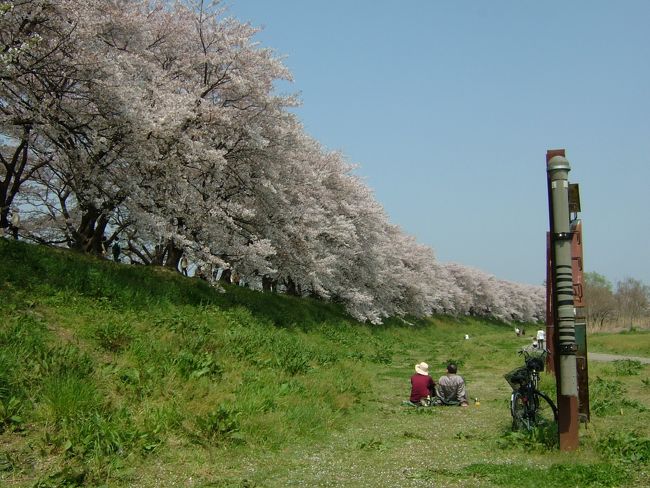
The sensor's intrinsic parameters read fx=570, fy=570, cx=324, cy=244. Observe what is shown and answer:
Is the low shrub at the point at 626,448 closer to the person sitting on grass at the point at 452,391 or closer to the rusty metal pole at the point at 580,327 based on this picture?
the rusty metal pole at the point at 580,327

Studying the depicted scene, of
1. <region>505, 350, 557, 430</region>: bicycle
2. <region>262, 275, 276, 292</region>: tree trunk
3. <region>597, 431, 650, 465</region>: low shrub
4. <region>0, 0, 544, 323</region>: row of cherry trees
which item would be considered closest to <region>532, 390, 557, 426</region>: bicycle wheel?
<region>505, 350, 557, 430</region>: bicycle

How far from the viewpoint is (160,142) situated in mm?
19656

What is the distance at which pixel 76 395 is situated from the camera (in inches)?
340

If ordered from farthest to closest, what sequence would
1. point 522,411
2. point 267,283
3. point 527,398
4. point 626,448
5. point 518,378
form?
point 267,283
point 518,378
point 522,411
point 527,398
point 626,448

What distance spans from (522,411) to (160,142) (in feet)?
48.6

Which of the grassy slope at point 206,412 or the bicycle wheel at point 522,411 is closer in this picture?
the grassy slope at point 206,412

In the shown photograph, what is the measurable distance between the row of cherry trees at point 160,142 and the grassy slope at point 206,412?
3.13 m

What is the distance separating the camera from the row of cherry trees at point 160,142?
15.8m

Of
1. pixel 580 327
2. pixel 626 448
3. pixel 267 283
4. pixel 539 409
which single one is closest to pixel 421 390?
pixel 539 409

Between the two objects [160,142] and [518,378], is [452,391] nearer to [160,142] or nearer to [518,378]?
[518,378]

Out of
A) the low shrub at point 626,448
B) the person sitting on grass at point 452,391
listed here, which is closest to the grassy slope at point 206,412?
the low shrub at point 626,448

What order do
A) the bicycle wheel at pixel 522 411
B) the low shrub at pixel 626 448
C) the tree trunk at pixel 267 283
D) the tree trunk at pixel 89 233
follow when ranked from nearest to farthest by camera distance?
the low shrub at pixel 626 448 → the bicycle wheel at pixel 522 411 → the tree trunk at pixel 89 233 → the tree trunk at pixel 267 283

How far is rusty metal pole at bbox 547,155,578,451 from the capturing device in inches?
327

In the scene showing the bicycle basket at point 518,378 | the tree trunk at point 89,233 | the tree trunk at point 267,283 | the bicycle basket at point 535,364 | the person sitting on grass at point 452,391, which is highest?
the tree trunk at point 89,233
